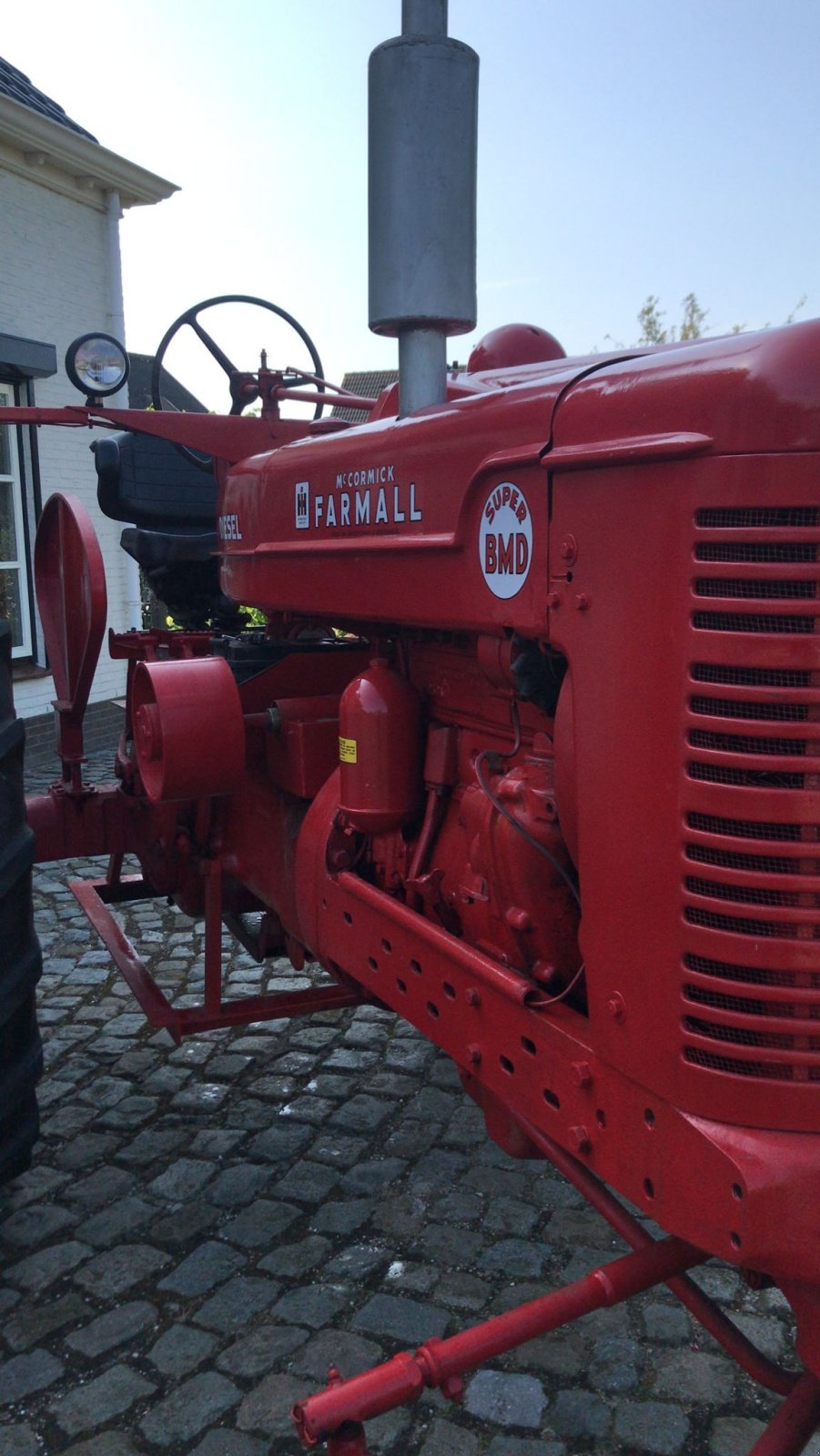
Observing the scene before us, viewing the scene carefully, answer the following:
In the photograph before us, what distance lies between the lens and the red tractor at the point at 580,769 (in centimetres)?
125

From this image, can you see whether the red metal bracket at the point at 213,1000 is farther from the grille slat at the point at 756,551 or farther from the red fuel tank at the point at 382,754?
the grille slat at the point at 756,551

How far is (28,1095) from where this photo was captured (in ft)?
8.21

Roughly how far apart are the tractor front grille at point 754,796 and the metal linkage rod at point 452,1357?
0.33 meters

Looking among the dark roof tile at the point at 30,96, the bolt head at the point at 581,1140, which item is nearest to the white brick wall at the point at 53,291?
the dark roof tile at the point at 30,96

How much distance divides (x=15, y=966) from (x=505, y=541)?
4.89ft

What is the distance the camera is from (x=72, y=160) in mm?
7113

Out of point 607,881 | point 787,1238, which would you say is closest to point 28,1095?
point 607,881

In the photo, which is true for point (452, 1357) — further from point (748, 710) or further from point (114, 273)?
point (114, 273)

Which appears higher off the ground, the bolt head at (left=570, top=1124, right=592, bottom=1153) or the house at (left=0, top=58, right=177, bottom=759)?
the house at (left=0, top=58, right=177, bottom=759)

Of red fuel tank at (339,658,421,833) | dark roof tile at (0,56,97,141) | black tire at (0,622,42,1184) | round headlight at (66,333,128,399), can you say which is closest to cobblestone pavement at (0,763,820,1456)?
black tire at (0,622,42,1184)

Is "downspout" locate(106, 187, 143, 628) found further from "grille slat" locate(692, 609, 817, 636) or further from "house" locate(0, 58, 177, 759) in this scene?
"grille slat" locate(692, 609, 817, 636)

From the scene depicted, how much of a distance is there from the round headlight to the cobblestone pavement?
184 centimetres

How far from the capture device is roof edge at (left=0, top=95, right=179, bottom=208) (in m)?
6.63

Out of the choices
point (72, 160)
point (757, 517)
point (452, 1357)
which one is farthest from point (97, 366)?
point (72, 160)
